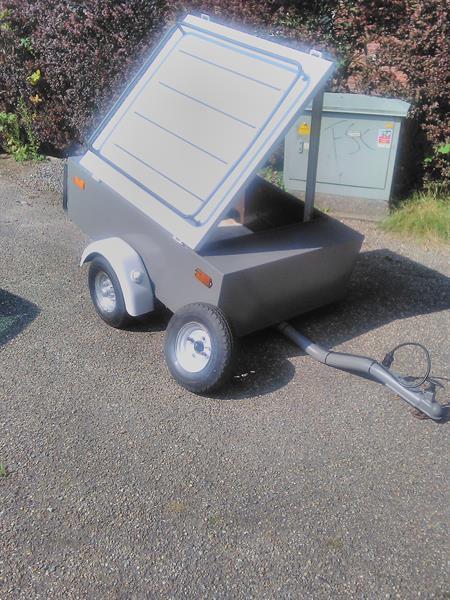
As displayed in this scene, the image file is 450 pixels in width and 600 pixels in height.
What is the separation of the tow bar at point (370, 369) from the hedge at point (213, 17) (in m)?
2.98

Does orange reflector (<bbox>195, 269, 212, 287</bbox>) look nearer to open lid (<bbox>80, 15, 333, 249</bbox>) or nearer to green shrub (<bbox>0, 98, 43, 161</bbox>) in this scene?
open lid (<bbox>80, 15, 333, 249</bbox>)

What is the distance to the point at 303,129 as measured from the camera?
6.34m

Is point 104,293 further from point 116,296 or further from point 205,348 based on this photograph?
point 205,348

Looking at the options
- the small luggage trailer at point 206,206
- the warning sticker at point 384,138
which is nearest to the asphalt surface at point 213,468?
the small luggage trailer at point 206,206

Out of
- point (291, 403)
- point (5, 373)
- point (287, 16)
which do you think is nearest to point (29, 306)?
point (5, 373)

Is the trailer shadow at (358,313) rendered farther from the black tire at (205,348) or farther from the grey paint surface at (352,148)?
the grey paint surface at (352,148)

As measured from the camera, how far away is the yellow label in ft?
20.7

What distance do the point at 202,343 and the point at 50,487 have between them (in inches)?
46.9

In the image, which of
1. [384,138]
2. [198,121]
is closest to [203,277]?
[198,121]

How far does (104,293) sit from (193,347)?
3.17 feet

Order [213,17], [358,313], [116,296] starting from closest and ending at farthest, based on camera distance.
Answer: [116,296]
[358,313]
[213,17]

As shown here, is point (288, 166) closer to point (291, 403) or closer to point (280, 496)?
point (291, 403)

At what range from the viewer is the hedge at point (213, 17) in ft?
20.8

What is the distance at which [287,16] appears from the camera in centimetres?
671
